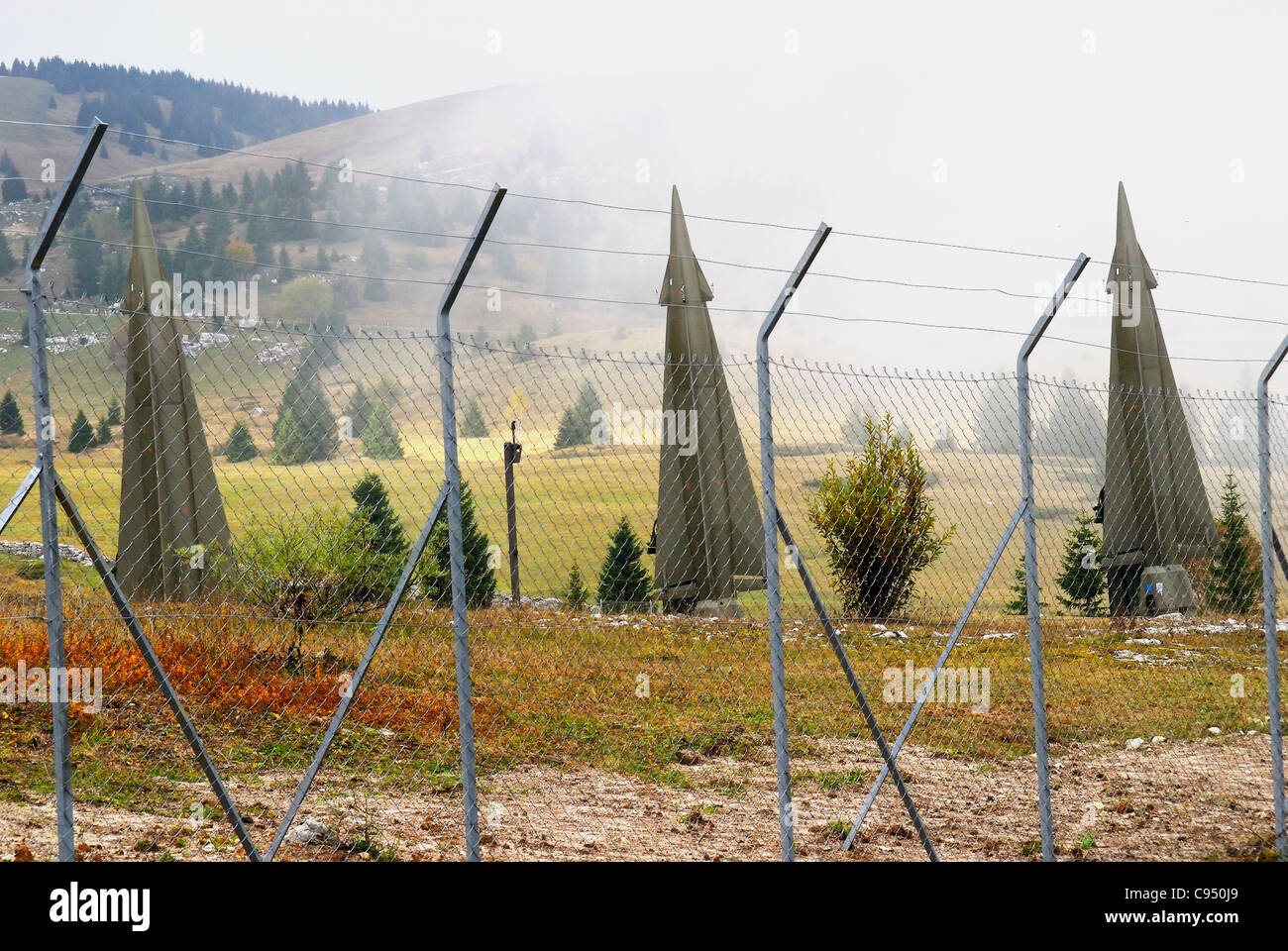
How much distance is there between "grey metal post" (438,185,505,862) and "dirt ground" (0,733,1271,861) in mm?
1602

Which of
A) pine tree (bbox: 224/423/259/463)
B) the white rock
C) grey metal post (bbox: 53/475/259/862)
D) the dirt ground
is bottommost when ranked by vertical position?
the dirt ground

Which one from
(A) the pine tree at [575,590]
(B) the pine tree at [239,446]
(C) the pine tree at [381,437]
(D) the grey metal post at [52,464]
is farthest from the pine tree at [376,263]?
(D) the grey metal post at [52,464]

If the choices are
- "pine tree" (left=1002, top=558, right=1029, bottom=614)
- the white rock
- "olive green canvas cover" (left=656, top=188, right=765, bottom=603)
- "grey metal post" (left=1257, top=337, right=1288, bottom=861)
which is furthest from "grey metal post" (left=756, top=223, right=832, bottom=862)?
"olive green canvas cover" (left=656, top=188, right=765, bottom=603)

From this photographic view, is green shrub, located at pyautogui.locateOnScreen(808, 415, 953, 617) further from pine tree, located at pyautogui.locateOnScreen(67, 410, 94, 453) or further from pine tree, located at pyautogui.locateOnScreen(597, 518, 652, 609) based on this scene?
pine tree, located at pyautogui.locateOnScreen(67, 410, 94, 453)

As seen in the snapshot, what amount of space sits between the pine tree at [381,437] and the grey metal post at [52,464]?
3.42ft

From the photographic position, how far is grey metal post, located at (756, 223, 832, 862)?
430cm

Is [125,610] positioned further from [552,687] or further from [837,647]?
[552,687]

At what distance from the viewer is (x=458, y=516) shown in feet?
12.7

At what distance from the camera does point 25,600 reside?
9750 mm

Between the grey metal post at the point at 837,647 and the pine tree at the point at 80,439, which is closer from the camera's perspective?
the pine tree at the point at 80,439

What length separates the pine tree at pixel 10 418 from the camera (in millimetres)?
3947

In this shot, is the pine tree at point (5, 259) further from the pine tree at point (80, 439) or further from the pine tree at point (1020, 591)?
the pine tree at point (80, 439)
